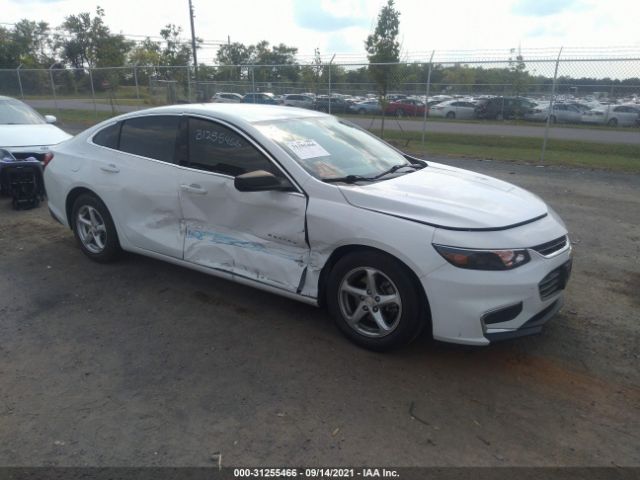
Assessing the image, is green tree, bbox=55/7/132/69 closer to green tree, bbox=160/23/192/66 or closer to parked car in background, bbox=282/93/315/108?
green tree, bbox=160/23/192/66

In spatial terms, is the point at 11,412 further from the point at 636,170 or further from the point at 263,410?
the point at 636,170

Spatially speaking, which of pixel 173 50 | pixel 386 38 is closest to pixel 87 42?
pixel 173 50

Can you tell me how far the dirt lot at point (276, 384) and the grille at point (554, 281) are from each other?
49cm

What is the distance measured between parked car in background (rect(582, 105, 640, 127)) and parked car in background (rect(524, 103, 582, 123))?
1.02 ft

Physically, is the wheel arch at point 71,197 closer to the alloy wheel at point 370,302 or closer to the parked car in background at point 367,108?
the alloy wheel at point 370,302

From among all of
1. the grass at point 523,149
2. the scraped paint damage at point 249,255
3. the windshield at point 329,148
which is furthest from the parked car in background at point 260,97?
the scraped paint damage at point 249,255

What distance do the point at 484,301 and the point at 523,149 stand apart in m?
13.4

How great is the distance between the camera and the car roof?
4.35 meters

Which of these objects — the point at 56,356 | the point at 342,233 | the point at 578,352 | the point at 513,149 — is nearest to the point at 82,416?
the point at 56,356

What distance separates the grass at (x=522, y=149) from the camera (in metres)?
12.4

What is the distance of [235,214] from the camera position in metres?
4.14

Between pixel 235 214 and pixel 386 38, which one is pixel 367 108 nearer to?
pixel 386 38

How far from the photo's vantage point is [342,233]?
358 cm

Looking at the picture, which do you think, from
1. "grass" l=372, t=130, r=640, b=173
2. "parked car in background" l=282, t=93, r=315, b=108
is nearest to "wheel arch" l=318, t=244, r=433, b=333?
"grass" l=372, t=130, r=640, b=173
